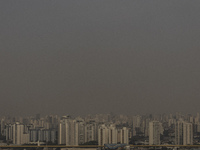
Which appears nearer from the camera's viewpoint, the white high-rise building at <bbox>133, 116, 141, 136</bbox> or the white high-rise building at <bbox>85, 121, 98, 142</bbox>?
the white high-rise building at <bbox>85, 121, 98, 142</bbox>

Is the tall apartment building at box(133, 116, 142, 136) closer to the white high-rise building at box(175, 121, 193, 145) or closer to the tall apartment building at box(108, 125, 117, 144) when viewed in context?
the tall apartment building at box(108, 125, 117, 144)

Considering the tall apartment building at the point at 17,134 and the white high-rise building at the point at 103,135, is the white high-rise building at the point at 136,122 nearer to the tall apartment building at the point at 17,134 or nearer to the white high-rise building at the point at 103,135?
the white high-rise building at the point at 103,135

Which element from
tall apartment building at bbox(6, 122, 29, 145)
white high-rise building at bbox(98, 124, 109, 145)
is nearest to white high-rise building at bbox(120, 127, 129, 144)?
white high-rise building at bbox(98, 124, 109, 145)

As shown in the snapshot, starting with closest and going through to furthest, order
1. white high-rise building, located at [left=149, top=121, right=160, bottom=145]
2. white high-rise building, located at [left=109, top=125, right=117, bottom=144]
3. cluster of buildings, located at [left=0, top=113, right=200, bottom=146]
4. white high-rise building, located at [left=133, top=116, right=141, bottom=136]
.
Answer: white high-rise building, located at [left=109, top=125, right=117, bottom=144] < cluster of buildings, located at [left=0, top=113, right=200, bottom=146] < white high-rise building, located at [left=149, top=121, right=160, bottom=145] < white high-rise building, located at [left=133, top=116, right=141, bottom=136]

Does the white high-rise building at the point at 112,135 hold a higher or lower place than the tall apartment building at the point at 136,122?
lower

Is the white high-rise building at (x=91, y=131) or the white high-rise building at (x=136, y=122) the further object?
the white high-rise building at (x=136, y=122)

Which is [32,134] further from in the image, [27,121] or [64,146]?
[64,146]

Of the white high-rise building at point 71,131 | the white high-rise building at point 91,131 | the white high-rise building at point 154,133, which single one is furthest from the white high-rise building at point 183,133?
the white high-rise building at point 71,131

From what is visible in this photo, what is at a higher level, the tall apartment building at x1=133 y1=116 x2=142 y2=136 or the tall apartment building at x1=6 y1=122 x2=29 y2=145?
the tall apartment building at x1=133 y1=116 x2=142 y2=136

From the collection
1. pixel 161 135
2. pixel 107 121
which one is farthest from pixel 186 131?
pixel 107 121
